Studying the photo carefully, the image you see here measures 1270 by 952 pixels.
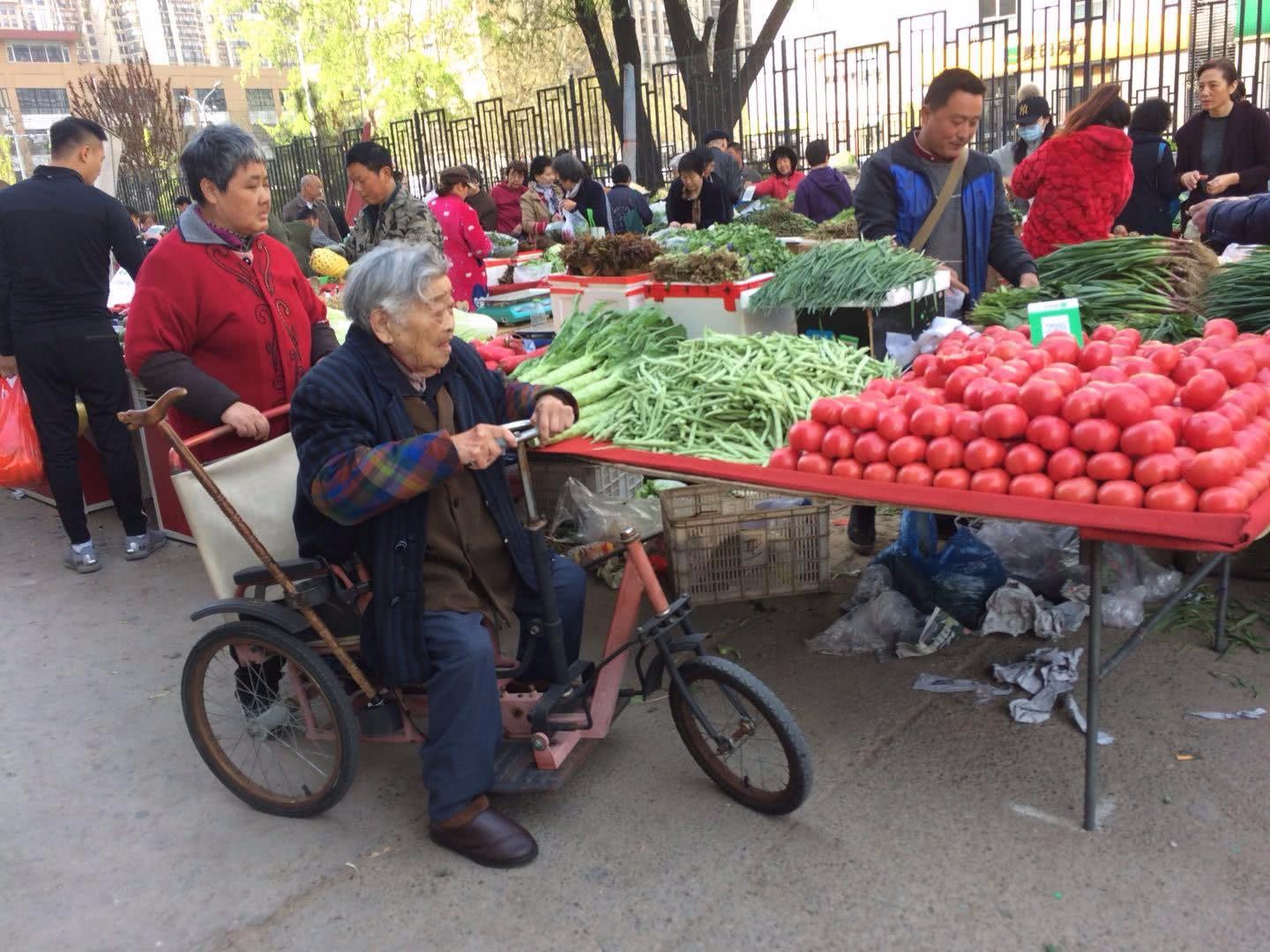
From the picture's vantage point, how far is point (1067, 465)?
2529mm

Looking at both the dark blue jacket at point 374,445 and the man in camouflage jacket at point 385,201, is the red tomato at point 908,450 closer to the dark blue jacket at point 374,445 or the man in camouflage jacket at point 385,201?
the dark blue jacket at point 374,445

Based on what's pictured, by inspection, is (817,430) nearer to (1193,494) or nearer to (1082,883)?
(1193,494)

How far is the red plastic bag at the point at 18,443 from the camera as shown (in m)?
5.76

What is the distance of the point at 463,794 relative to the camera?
272 centimetres

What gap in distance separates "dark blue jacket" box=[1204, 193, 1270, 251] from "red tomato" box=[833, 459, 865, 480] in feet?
8.37

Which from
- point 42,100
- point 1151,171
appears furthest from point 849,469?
point 42,100

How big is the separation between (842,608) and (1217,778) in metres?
1.54

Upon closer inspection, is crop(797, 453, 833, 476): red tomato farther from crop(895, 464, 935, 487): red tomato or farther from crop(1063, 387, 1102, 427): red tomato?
crop(1063, 387, 1102, 427): red tomato

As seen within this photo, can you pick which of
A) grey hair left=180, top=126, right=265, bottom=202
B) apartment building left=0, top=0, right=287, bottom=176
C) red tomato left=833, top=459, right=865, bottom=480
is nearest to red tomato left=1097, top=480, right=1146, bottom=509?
red tomato left=833, top=459, right=865, bottom=480

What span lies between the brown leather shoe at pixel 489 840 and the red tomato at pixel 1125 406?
76.6 inches

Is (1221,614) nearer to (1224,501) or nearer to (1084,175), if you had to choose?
(1224,501)

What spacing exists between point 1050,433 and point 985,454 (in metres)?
0.17

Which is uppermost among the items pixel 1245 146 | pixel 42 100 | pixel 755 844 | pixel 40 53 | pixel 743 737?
pixel 40 53

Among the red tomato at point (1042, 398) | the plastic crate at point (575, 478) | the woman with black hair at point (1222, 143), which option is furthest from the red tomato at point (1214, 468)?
the woman with black hair at point (1222, 143)
